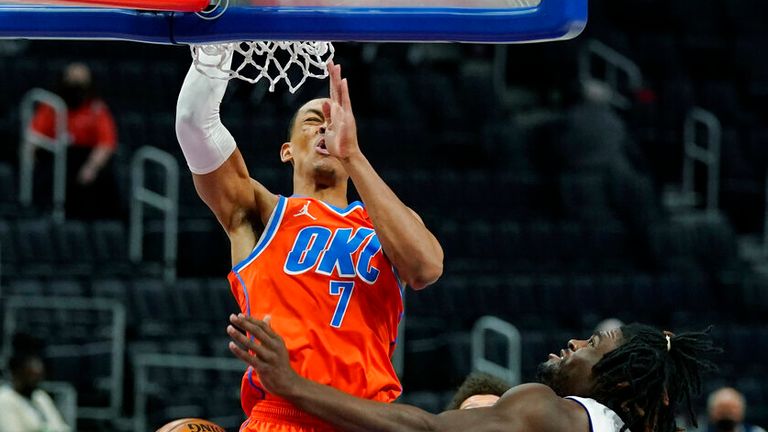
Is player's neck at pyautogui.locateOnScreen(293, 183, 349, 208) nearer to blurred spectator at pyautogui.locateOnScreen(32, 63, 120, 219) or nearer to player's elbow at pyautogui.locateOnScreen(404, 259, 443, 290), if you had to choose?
player's elbow at pyautogui.locateOnScreen(404, 259, 443, 290)

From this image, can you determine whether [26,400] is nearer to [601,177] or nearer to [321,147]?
[321,147]

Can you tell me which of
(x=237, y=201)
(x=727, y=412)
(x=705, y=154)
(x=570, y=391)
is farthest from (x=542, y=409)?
(x=705, y=154)

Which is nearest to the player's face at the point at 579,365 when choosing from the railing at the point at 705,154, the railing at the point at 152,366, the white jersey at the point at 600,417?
the white jersey at the point at 600,417

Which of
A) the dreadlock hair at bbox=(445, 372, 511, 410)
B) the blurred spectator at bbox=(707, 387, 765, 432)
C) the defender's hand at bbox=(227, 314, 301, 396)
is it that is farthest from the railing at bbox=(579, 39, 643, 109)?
the defender's hand at bbox=(227, 314, 301, 396)

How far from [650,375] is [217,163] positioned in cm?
143

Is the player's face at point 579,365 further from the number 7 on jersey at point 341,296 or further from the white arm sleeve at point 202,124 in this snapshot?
the white arm sleeve at point 202,124

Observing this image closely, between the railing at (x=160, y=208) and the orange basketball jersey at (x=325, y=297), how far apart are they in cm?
578

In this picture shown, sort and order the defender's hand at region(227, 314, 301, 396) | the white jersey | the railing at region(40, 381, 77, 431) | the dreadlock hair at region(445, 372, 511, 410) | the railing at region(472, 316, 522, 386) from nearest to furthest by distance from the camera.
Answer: the defender's hand at region(227, 314, 301, 396) < the white jersey < the dreadlock hair at region(445, 372, 511, 410) < the railing at region(40, 381, 77, 431) < the railing at region(472, 316, 522, 386)

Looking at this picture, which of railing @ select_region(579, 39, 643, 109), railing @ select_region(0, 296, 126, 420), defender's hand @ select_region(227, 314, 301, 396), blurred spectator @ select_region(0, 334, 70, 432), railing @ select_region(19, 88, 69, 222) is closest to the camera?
defender's hand @ select_region(227, 314, 301, 396)

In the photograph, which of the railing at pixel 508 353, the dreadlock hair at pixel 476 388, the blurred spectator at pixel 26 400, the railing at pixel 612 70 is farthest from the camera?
the railing at pixel 612 70

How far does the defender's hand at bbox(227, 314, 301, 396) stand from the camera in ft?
12.4

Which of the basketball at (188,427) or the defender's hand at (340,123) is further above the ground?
the defender's hand at (340,123)

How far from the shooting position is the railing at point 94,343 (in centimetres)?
929

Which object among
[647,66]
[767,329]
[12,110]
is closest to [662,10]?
[647,66]
